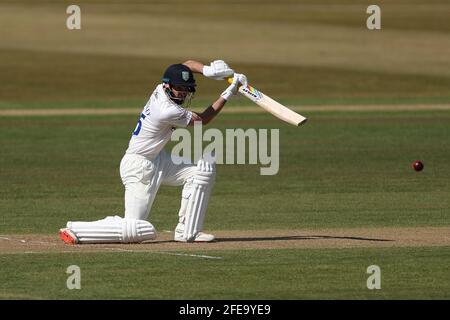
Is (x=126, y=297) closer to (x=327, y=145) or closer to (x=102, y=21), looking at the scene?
(x=327, y=145)

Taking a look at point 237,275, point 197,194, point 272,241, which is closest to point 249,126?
point 272,241

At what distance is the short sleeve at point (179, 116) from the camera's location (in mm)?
15297

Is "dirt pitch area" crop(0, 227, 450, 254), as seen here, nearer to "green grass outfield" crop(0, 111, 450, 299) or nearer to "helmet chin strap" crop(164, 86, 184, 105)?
"green grass outfield" crop(0, 111, 450, 299)

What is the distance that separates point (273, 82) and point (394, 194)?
29.5 metres

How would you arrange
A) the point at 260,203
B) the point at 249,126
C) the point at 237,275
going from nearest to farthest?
the point at 237,275 < the point at 260,203 < the point at 249,126

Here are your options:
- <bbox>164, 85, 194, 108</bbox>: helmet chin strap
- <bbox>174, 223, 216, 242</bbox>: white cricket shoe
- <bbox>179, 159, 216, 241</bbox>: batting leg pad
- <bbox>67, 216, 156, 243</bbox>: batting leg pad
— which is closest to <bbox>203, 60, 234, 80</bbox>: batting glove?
<bbox>164, 85, 194, 108</bbox>: helmet chin strap

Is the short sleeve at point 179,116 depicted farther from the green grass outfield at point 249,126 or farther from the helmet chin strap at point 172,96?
the green grass outfield at point 249,126

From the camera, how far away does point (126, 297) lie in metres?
12.0

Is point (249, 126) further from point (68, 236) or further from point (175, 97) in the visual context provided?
point (68, 236)

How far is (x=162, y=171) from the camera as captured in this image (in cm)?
1561

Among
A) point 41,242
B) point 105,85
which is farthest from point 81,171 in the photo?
point 105,85

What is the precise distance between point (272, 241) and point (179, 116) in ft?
7.04

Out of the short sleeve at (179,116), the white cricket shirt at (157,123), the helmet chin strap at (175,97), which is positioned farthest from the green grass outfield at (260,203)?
the helmet chin strap at (175,97)

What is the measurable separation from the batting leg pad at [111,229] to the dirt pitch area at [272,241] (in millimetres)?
135
